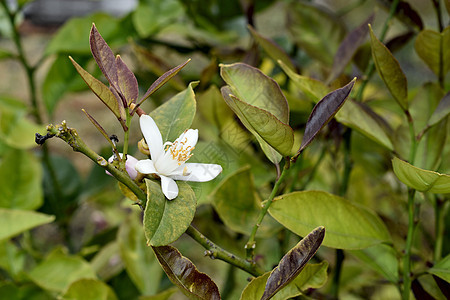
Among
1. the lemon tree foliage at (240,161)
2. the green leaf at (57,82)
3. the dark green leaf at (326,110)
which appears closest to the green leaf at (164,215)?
the lemon tree foliage at (240,161)

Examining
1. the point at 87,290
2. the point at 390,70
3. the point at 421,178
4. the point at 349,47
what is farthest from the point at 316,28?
the point at 87,290

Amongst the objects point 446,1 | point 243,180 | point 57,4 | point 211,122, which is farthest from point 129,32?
point 57,4

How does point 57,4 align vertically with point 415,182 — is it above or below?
below

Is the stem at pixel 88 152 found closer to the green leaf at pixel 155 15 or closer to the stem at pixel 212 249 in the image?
the stem at pixel 212 249

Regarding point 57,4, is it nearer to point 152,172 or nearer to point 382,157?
point 382,157

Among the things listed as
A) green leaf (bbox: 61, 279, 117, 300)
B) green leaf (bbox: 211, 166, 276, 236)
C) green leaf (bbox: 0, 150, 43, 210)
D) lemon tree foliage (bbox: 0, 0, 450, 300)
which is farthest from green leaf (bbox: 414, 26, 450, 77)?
green leaf (bbox: 0, 150, 43, 210)

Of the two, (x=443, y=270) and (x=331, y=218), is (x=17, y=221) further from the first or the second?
(x=443, y=270)

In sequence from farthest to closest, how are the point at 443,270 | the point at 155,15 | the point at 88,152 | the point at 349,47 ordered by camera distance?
1. the point at 155,15
2. the point at 349,47
3. the point at 443,270
4. the point at 88,152

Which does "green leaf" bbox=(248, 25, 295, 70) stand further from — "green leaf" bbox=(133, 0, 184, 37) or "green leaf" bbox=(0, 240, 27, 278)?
"green leaf" bbox=(0, 240, 27, 278)

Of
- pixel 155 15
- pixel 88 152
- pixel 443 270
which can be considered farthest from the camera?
pixel 155 15
